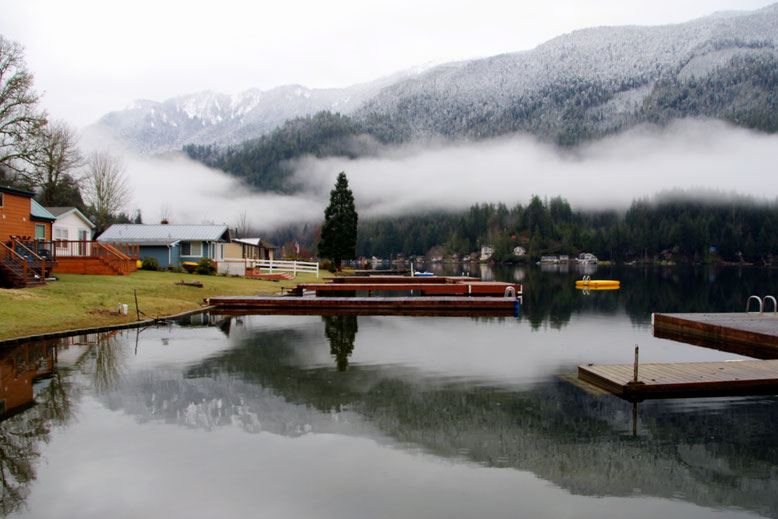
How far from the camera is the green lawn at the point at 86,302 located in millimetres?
19578

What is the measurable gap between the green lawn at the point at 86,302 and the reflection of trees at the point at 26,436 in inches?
303

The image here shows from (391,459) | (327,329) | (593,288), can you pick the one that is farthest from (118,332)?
(593,288)

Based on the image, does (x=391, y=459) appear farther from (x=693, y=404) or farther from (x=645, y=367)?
(x=645, y=367)

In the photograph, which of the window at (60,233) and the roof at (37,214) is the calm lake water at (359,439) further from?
the window at (60,233)

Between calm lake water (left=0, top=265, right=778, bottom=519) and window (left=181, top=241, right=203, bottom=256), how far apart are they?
37.7m

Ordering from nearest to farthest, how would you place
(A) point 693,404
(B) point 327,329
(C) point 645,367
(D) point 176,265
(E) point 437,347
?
(A) point 693,404
(C) point 645,367
(E) point 437,347
(B) point 327,329
(D) point 176,265

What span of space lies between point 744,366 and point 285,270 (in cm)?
4640

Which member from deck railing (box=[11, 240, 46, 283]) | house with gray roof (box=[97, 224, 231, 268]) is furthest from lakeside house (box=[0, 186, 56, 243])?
house with gray roof (box=[97, 224, 231, 268])

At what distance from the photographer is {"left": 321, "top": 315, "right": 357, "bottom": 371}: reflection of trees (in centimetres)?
1684

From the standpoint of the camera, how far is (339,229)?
76688 mm

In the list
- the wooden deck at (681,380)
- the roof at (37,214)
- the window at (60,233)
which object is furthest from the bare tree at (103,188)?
the wooden deck at (681,380)

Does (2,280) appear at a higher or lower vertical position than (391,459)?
higher

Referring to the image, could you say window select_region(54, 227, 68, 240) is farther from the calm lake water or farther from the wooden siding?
the calm lake water

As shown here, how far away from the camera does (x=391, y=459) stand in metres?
8.65
